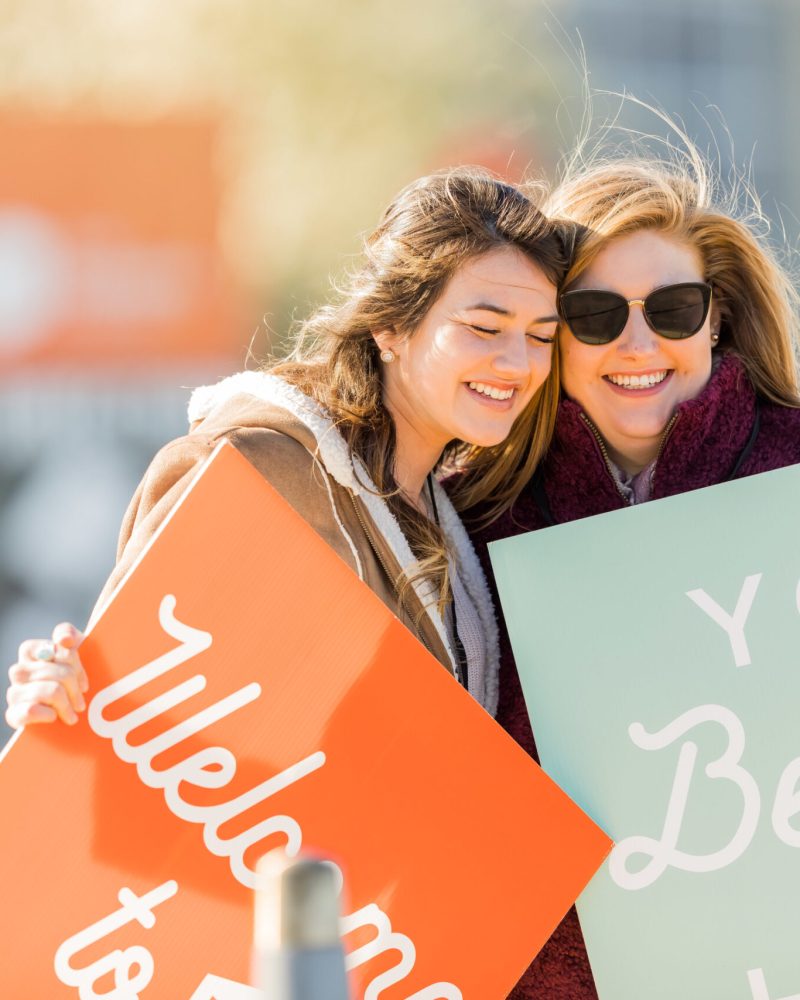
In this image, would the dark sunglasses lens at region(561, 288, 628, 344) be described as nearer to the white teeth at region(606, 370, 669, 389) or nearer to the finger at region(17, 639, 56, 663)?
the white teeth at region(606, 370, 669, 389)

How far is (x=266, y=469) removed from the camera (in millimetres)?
1889

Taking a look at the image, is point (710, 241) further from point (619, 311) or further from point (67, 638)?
point (67, 638)

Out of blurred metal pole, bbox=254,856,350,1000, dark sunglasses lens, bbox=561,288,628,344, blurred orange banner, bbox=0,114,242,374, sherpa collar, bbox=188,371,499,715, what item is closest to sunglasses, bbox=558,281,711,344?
dark sunglasses lens, bbox=561,288,628,344

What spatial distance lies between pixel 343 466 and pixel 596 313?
505mm

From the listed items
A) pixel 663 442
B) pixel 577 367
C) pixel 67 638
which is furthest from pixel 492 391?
pixel 67 638

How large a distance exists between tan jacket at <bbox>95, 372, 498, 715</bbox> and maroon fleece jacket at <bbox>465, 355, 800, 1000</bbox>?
163mm

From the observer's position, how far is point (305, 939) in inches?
30.0

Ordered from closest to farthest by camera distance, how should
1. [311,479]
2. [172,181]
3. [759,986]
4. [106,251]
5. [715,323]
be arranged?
[759,986], [311,479], [715,323], [106,251], [172,181]

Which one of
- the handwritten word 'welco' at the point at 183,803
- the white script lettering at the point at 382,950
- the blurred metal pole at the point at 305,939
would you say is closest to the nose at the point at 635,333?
the handwritten word 'welco' at the point at 183,803

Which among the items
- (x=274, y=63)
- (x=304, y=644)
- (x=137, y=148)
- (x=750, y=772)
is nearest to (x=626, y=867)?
(x=750, y=772)

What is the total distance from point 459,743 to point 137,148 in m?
5.65

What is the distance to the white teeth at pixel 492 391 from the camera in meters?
2.07

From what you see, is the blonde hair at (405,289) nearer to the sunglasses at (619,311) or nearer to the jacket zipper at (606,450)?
the sunglasses at (619,311)

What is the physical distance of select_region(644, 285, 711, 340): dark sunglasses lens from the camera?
213cm
